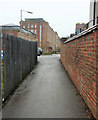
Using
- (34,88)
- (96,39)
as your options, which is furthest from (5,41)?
(96,39)

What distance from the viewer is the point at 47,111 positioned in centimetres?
367

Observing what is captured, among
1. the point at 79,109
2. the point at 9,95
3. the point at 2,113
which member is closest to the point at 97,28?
the point at 79,109

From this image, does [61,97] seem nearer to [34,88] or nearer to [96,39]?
[34,88]

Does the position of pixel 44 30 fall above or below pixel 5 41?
above

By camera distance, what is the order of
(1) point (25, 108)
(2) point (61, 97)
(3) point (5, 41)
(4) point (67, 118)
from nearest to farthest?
1. (4) point (67, 118)
2. (1) point (25, 108)
3. (3) point (5, 41)
4. (2) point (61, 97)

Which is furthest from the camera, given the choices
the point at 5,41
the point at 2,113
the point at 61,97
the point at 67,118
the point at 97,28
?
the point at 61,97

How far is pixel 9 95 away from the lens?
478 cm

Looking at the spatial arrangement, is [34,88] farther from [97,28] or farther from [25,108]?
[97,28]

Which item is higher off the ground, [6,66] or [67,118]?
[6,66]

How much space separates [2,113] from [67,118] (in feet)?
5.75

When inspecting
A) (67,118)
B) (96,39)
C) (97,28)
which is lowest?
(67,118)

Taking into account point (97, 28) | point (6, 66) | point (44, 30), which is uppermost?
point (44, 30)

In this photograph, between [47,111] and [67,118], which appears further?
[47,111]

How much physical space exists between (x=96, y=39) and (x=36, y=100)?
2752 millimetres
